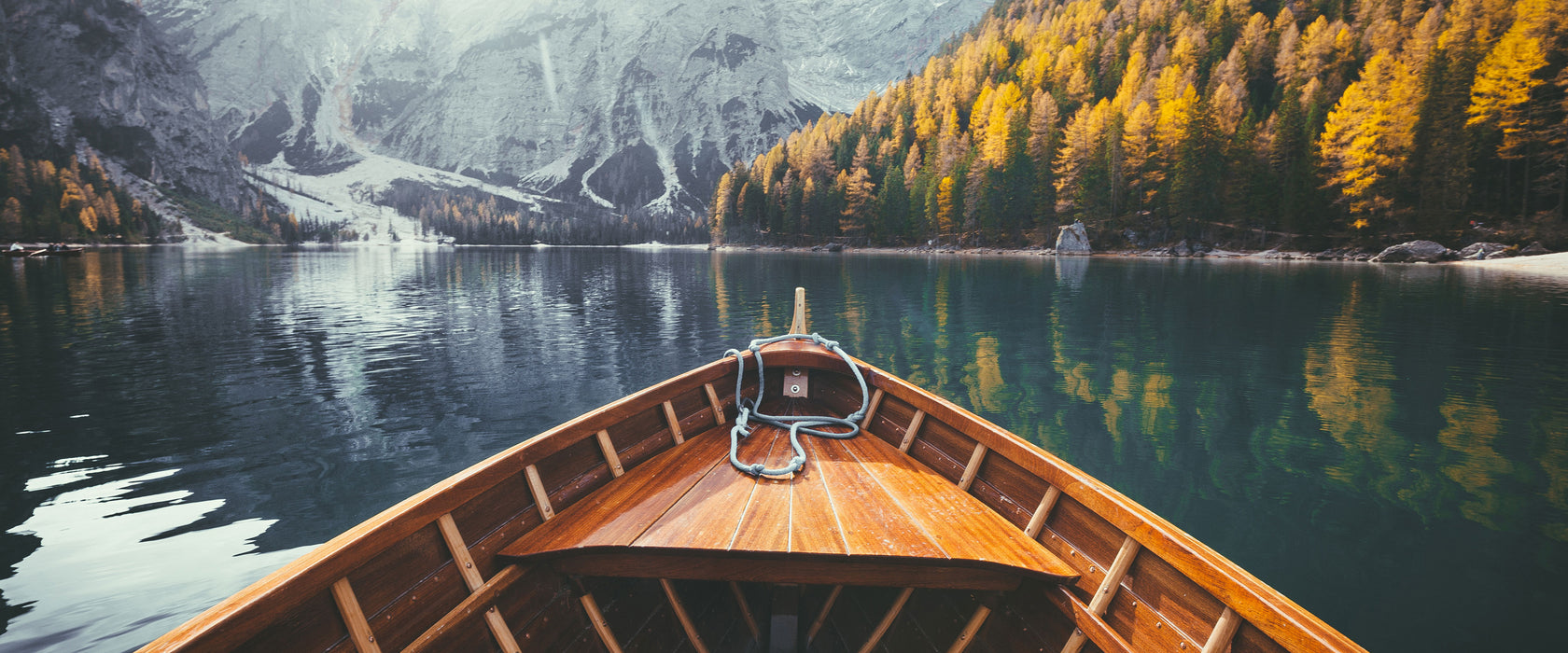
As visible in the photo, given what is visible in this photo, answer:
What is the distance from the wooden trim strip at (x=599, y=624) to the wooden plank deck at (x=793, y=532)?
287 millimetres

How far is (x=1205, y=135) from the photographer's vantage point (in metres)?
65.2

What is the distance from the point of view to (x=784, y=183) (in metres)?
109

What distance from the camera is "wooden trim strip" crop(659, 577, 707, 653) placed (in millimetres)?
4152

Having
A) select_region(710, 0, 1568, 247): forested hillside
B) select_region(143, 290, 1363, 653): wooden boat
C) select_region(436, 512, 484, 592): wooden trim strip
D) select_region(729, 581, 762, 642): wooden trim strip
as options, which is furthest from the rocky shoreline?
select_region(436, 512, 484, 592): wooden trim strip

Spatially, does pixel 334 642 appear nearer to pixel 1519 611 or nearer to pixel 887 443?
pixel 887 443

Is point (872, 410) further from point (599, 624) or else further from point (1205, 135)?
point (1205, 135)

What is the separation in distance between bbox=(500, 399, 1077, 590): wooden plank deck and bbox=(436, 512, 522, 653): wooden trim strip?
230 mm

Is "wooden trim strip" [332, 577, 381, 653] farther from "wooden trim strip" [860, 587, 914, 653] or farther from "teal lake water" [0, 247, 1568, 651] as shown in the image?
"teal lake water" [0, 247, 1568, 651]

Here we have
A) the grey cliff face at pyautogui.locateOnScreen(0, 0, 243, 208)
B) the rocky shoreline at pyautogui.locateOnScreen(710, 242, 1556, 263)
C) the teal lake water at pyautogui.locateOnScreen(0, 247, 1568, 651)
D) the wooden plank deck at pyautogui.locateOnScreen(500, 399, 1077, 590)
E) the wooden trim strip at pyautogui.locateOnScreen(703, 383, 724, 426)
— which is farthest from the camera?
the grey cliff face at pyautogui.locateOnScreen(0, 0, 243, 208)

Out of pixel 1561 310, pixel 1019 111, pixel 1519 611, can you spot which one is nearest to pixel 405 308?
pixel 1519 611

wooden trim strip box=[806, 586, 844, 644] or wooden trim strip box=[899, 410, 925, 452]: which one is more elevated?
wooden trim strip box=[899, 410, 925, 452]

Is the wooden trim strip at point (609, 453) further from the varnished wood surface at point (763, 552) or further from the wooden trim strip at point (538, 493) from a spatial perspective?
the wooden trim strip at point (538, 493)

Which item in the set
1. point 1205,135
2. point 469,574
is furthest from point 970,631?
point 1205,135

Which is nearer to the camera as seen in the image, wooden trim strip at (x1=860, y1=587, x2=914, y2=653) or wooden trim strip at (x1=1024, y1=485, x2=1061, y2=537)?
wooden trim strip at (x1=860, y1=587, x2=914, y2=653)
